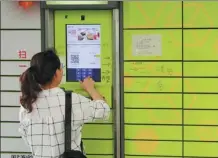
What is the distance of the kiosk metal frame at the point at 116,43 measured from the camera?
15.8 ft

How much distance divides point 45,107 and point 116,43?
62.2 inches

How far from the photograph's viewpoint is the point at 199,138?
4.85 meters

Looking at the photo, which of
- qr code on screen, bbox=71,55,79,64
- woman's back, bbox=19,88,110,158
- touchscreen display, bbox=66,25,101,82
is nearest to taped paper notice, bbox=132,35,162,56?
touchscreen display, bbox=66,25,101,82

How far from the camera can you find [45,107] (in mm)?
3562

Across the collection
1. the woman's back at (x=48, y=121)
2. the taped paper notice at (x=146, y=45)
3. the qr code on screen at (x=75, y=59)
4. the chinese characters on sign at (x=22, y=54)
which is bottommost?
the woman's back at (x=48, y=121)

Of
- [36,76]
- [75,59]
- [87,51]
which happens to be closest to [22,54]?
[75,59]

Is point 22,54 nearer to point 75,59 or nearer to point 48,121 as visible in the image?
point 75,59

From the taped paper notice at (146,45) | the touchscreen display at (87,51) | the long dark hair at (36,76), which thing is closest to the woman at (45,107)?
the long dark hair at (36,76)

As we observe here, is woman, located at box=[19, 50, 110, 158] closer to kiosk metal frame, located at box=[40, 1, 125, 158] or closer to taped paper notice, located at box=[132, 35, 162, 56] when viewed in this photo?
kiosk metal frame, located at box=[40, 1, 125, 158]

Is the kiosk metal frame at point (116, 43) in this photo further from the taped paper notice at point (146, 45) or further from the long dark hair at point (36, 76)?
the long dark hair at point (36, 76)

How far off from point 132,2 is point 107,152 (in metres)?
1.80

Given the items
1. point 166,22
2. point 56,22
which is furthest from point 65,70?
point 166,22

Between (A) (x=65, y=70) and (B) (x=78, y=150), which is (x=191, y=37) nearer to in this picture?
(A) (x=65, y=70)

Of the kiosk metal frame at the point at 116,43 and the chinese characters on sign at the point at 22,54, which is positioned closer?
the kiosk metal frame at the point at 116,43
